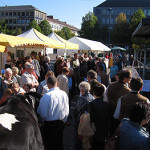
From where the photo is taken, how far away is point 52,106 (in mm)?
3451

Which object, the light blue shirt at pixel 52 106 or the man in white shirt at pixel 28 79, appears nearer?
the light blue shirt at pixel 52 106

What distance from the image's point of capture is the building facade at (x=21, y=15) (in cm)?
9694

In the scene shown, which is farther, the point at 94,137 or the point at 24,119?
the point at 94,137

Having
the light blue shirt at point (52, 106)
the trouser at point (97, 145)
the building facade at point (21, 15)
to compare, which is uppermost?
the building facade at point (21, 15)

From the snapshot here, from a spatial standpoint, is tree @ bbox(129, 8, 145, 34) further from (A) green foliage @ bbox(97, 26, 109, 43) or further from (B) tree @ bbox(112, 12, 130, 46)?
(A) green foliage @ bbox(97, 26, 109, 43)

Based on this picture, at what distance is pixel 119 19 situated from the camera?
63844mm

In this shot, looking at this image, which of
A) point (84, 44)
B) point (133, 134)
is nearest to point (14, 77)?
point (133, 134)

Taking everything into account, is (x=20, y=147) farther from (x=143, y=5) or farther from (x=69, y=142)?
(x=143, y=5)

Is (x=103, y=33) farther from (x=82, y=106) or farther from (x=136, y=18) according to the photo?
(x=82, y=106)

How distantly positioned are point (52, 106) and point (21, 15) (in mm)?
103266

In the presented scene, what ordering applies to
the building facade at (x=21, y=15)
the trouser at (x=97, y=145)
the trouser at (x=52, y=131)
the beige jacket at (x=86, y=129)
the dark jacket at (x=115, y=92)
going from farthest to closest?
the building facade at (x=21, y=15) → the dark jacket at (x=115, y=92) → the trouser at (x=52, y=131) → the trouser at (x=97, y=145) → the beige jacket at (x=86, y=129)

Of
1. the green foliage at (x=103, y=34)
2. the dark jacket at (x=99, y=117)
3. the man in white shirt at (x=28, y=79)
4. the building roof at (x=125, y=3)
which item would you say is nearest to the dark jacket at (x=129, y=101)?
the dark jacket at (x=99, y=117)

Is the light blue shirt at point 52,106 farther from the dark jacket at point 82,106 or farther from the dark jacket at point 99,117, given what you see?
the dark jacket at point 99,117

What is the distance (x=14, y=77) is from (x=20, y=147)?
3378 millimetres
